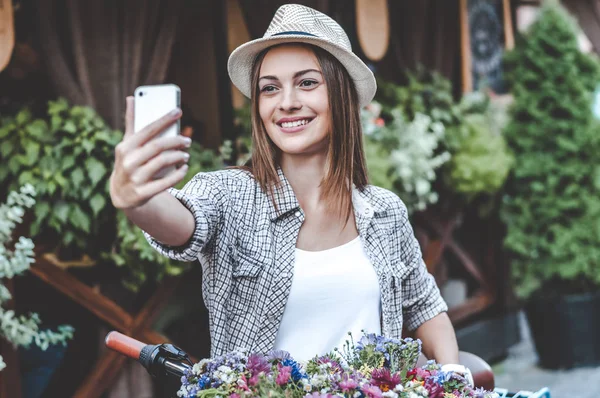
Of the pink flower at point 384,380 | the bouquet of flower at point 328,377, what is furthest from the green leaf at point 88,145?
the pink flower at point 384,380

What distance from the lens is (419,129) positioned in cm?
482

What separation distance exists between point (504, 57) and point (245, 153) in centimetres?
334

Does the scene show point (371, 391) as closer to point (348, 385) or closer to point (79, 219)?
point (348, 385)

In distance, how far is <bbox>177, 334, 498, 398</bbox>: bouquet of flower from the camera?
4.68 feet

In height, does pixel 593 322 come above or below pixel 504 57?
below

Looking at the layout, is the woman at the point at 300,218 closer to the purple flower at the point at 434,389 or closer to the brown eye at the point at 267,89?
the brown eye at the point at 267,89

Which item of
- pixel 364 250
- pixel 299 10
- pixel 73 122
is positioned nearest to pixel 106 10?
pixel 73 122

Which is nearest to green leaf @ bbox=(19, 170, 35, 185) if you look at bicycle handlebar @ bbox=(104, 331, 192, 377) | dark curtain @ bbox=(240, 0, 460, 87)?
bicycle handlebar @ bbox=(104, 331, 192, 377)

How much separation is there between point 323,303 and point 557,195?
4.50m

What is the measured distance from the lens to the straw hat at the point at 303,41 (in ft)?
6.48

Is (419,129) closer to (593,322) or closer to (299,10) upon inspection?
(593,322)

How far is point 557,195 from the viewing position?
594cm

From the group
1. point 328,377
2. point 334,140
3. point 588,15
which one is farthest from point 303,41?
point 588,15

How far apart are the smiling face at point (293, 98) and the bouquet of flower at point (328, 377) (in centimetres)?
65
